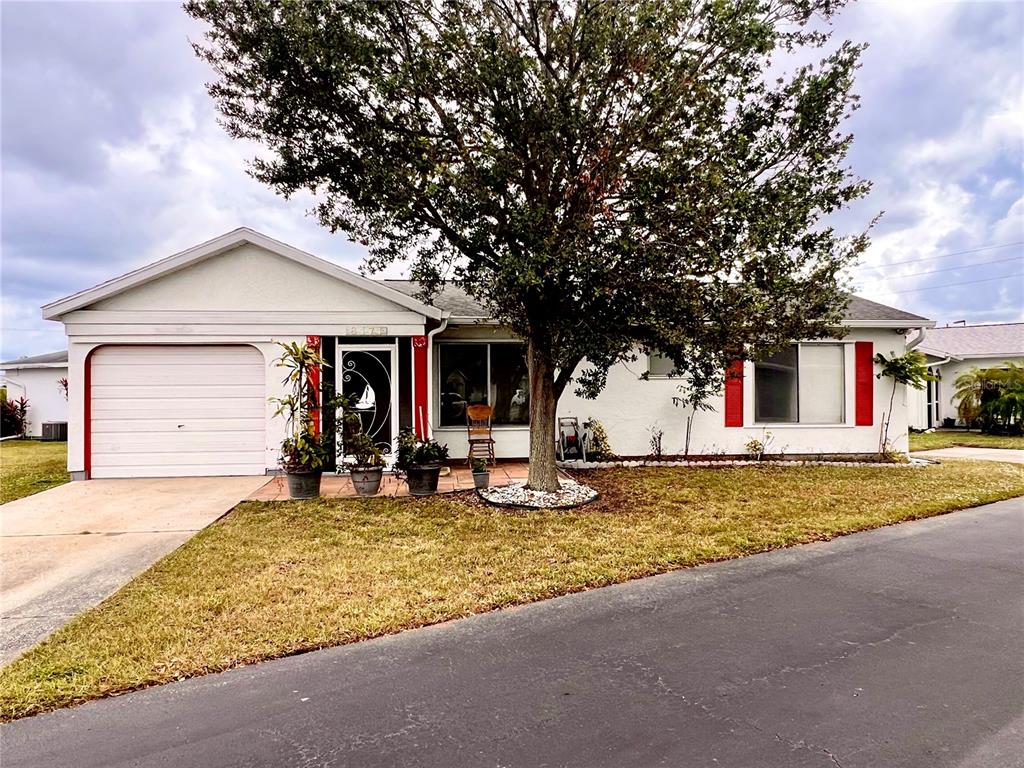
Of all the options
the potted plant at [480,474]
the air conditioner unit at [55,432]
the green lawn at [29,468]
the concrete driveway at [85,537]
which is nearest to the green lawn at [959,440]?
the potted plant at [480,474]

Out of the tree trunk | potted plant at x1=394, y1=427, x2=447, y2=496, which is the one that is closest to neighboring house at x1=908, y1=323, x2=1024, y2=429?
the tree trunk

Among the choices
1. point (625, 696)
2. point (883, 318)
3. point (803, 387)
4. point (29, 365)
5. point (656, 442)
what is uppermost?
point (883, 318)

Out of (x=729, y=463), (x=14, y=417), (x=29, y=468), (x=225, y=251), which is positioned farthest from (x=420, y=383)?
(x=14, y=417)

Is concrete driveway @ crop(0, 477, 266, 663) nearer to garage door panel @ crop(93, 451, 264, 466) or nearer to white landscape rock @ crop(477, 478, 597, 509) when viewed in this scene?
garage door panel @ crop(93, 451, 264, 466)

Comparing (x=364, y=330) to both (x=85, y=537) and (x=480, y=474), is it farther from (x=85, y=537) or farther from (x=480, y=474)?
(x=85, y=537)

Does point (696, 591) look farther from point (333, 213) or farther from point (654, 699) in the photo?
point (333, 213)

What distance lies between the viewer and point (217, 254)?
9719 mm

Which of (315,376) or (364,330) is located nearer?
(315,376)

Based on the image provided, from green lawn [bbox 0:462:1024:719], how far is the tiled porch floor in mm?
540

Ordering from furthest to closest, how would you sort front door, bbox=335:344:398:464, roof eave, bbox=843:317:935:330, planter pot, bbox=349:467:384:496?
roof eave, bbox=843:317:935:330 → front door, bbox=335:344:398:464 → planter pot, bbox=349:467:384:496

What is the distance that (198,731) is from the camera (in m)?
2.75

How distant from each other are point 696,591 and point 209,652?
11.5 ft

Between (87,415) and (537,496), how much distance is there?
301 inches

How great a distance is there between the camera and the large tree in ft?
21.2
